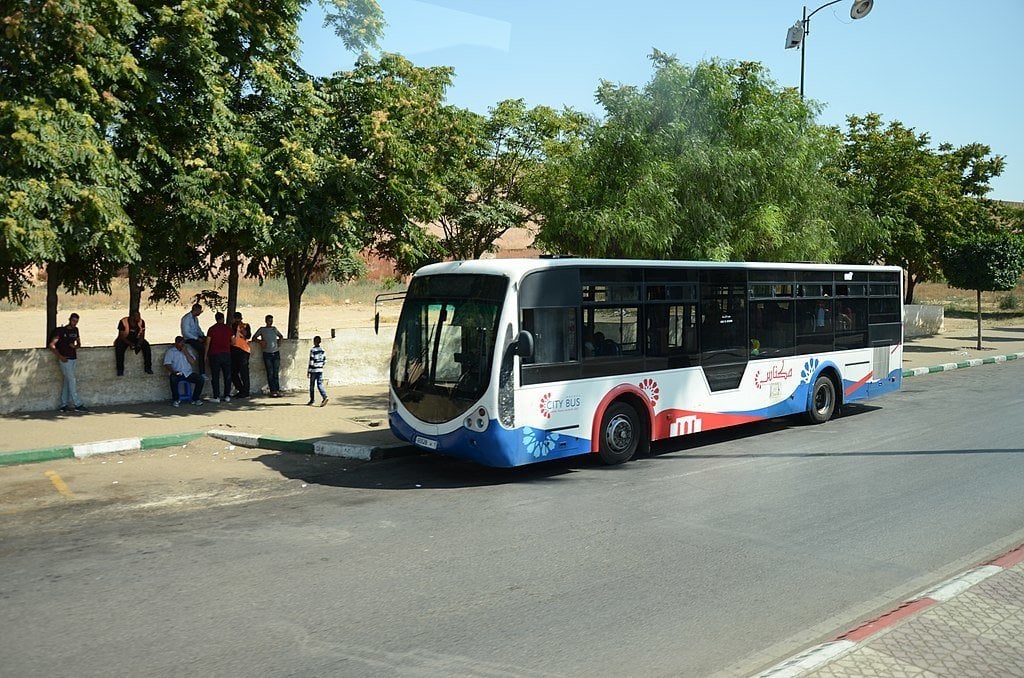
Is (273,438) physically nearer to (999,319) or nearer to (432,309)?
(432,309)

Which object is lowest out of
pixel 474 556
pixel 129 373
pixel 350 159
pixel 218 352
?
pixel 474 556

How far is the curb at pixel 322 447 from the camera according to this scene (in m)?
12.3

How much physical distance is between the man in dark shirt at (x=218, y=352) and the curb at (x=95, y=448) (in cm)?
373

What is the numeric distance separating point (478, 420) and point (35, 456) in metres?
6.43

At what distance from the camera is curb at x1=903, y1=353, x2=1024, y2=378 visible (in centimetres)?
2298

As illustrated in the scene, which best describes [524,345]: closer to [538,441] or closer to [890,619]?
[538,441]

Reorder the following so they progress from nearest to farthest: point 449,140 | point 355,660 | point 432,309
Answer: point 355,660 → point 432,309 → point 449,140

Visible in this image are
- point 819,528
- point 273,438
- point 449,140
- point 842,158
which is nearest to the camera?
point 819,528

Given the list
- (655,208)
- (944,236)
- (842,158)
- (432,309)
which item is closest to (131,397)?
(432,309)

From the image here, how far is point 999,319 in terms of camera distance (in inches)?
1858

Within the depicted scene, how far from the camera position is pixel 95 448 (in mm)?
12320

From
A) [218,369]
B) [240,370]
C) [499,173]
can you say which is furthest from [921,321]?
[218,369]

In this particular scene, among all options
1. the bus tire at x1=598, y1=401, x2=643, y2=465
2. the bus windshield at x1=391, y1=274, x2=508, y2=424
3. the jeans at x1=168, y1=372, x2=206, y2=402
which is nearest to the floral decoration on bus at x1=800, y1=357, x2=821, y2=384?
the bus tire at x1=598, y1=401, x2=643, y2=465

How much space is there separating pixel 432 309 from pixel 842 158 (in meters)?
24.1
